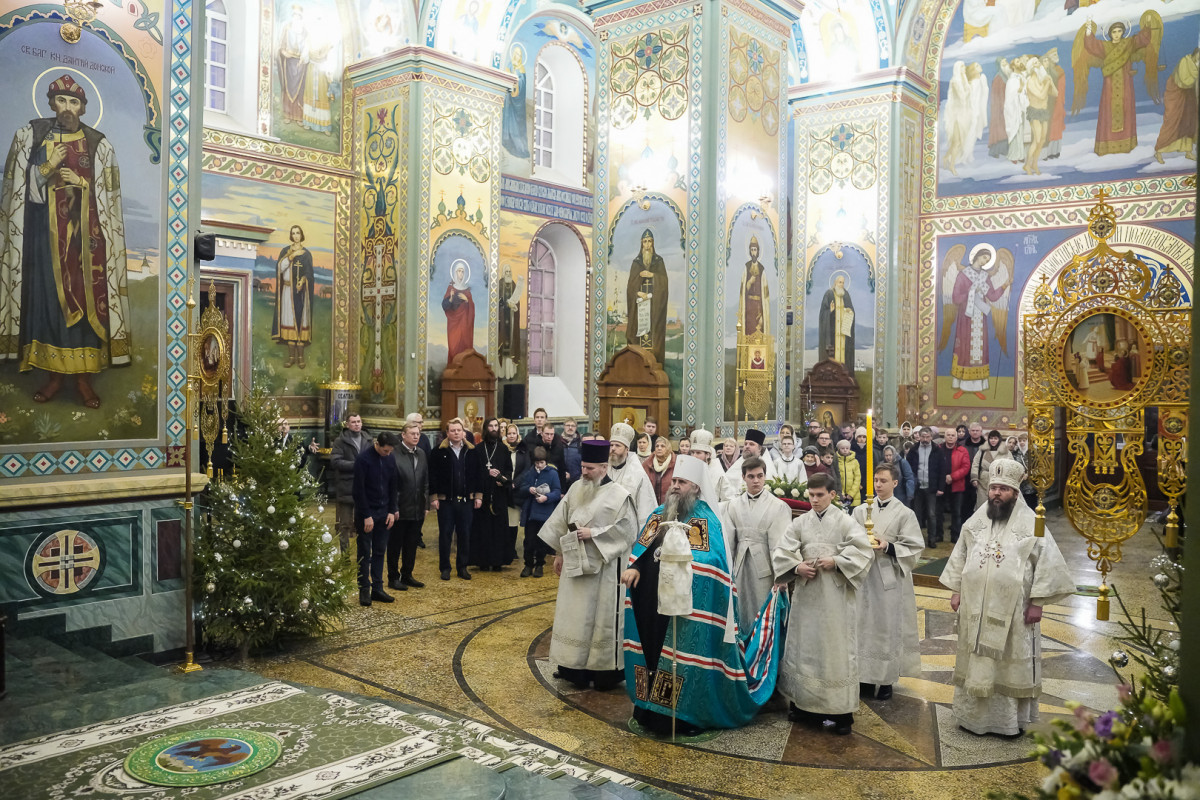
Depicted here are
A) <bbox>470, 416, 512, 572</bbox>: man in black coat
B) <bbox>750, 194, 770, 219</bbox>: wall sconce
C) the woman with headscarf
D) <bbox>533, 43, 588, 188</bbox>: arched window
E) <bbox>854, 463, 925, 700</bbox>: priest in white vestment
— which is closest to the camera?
<bbox>854, 463, 925, 700</bbox>: priest in white vestment

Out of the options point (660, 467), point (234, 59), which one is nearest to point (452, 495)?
point (660, 467)

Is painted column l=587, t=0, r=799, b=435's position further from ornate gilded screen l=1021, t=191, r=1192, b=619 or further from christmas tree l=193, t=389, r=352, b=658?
ornate gilded screen l=1021, t=191, r=1192, b=619

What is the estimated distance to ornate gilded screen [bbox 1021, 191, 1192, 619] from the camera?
13.6ft

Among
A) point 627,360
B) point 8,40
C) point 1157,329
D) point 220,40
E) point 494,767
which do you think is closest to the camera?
point 1157,329

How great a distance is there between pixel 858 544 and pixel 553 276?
568 inches

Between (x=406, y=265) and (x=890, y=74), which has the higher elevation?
(x=890, y=74)

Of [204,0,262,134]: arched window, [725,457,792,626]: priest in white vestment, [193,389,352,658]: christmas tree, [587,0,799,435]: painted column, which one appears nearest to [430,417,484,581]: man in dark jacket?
[193,389,352,658]: christmas tree

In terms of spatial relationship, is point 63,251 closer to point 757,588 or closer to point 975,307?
point 757,588

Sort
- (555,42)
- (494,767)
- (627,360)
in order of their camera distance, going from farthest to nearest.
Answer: (555,42) → (627,360) → (494,767)

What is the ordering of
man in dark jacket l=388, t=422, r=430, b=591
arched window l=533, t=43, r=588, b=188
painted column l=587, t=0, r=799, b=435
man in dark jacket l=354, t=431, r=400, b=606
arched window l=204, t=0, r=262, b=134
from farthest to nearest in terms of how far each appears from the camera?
arched window l=533, t=43, r=588, b=188 → arched window l=204, t=0, r=262, b=134 → painted column l=587, t=0, r=799, b=435 → man in dark jacket l=388, t=422, r=430, b=591 → man in dark jacket l=354, t=431, r=400, b=606

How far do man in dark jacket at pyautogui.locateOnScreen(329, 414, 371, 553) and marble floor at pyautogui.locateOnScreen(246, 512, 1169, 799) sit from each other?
43.3 inches

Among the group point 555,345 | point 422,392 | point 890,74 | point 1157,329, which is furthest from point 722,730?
point 555,345

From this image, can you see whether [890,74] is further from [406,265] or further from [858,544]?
[858,544]

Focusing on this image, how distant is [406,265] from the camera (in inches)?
579
